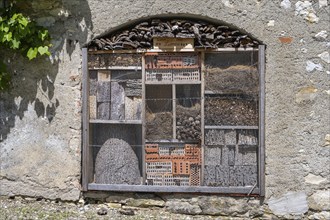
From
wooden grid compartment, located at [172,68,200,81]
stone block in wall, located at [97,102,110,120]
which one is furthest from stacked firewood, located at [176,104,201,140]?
stone block in wall, located at [97,102,110,120]

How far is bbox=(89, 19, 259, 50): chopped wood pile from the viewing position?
157 inches

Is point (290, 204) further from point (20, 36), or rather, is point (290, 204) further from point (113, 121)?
point (20, 36)

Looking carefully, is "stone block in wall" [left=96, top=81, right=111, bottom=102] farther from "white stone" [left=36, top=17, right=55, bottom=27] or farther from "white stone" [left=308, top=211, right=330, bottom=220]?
"white stone" [left=308, top=211, right=330, bottom=220]

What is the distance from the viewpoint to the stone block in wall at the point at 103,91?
417 centimetres

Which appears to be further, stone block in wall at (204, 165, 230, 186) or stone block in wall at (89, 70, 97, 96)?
stone block in wall at (89, 70, 97, 96)

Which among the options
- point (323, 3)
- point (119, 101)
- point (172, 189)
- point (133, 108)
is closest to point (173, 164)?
point (172, 189)

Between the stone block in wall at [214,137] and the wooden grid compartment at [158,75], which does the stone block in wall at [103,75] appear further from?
the stone block in wall at [214,137]

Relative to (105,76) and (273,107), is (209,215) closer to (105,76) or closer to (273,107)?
(273,107)

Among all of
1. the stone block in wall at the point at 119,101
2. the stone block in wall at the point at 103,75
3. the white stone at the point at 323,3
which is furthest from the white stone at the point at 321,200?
the stone block in wall at the point at 103,75

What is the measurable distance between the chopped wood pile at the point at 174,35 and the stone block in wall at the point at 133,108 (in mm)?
459

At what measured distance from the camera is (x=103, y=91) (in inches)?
164

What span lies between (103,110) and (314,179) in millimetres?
1892

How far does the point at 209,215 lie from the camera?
13.4 ft

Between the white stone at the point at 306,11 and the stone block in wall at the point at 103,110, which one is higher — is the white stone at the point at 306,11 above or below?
above
